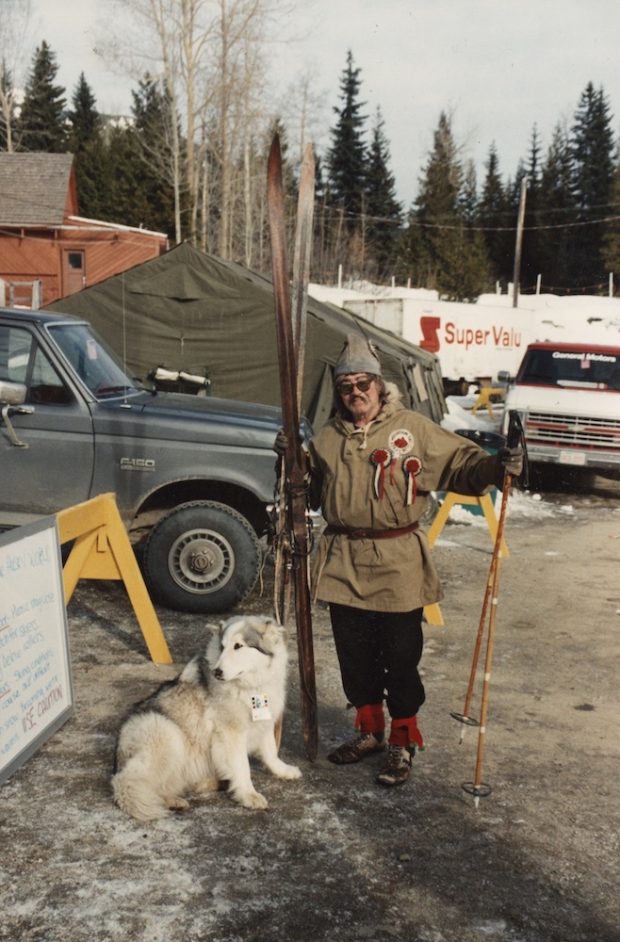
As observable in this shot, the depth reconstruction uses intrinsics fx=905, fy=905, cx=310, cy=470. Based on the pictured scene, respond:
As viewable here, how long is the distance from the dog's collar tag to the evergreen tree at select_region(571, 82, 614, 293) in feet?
210

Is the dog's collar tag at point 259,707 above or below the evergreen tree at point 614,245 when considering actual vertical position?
below

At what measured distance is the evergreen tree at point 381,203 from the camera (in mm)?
65125

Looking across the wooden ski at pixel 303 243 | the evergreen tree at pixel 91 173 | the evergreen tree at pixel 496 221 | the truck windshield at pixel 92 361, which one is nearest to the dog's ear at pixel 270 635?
the wooden ski at pixel 303 243

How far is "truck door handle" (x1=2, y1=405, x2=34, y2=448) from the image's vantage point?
622 centimetres

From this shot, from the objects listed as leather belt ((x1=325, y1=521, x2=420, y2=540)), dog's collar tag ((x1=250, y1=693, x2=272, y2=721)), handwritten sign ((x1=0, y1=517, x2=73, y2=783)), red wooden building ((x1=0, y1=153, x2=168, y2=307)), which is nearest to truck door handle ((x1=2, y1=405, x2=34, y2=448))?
handwritten sign ((x1=0, y1=517, x2=73, y2=783))

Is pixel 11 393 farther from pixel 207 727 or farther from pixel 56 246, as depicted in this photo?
pixel 56 246

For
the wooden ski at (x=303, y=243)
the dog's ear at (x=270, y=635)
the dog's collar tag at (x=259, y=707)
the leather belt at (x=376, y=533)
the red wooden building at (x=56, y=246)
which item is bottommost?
the dog's collar tag at (x=259, y=707)

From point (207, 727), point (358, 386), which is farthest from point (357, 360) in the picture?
point (207, 727)

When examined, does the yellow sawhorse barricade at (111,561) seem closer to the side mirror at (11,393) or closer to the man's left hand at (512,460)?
the side mirror at (11,393)

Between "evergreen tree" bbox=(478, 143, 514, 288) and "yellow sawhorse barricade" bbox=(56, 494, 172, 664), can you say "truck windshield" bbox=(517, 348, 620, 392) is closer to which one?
"yellow sawhorse barricade" bbox=(56, 494, 172, 664)

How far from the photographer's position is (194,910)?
3068 mm

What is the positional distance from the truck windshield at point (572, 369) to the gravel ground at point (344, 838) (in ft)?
27.8

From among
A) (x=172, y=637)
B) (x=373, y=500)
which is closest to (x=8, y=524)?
(x=172, y=637)

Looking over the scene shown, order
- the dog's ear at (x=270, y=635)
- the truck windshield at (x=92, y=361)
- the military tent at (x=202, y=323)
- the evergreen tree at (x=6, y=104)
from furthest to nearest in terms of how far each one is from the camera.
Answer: the evergreen tree at (x=6, y=104)
the military tent at (x=202, y=323)
the truck windshield at (x=92, y=361)
the dog's ear at (x=270, y=635)
